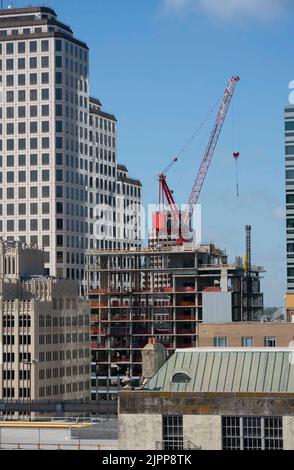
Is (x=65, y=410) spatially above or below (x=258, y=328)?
below

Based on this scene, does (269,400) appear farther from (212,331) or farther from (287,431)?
(212,331)

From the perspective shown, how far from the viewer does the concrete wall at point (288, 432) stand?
197ft

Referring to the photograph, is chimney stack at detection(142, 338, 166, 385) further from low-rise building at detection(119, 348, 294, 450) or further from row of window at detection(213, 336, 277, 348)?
row of window at detection(213, 336, 277, 348)

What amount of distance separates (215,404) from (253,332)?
6399 centimetres

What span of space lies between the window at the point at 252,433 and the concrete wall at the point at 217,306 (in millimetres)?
112654

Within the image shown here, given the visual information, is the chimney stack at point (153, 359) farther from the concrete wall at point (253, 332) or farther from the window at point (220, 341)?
the concrete wall at point (253, 332)

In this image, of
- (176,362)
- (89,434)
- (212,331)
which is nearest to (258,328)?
(212,331)

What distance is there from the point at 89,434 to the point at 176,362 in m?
19.1

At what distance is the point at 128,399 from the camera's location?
62719 mm

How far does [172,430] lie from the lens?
62625 millimetres

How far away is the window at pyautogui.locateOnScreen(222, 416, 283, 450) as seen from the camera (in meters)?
60.2

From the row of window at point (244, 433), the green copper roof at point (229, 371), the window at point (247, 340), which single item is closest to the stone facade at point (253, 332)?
the window at point (247, 340)

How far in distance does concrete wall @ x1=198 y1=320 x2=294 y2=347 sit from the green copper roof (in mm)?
59954
